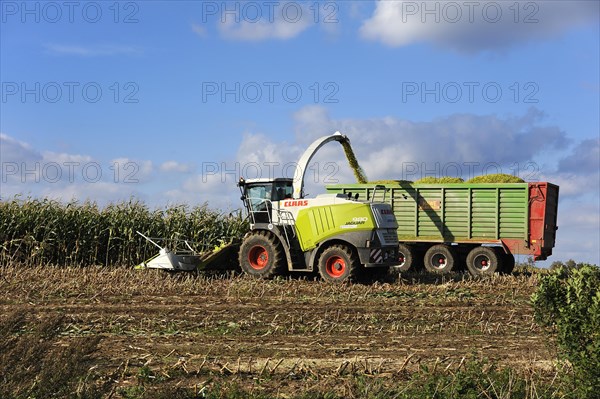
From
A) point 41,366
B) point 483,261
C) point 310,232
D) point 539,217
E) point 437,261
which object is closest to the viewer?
point 41,366

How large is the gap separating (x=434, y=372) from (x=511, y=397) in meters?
0.90

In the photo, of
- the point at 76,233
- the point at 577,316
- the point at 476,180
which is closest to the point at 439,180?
the point at 476,180

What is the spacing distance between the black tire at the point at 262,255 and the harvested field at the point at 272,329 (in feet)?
1.41

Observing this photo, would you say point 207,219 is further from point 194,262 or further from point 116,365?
point 116,365

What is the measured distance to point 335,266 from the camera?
1616cm

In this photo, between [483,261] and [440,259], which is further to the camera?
[440,259]

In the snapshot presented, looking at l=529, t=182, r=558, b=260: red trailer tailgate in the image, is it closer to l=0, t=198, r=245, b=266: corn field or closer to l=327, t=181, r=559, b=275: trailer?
l=327, t=181, r=559, b=275: trailer

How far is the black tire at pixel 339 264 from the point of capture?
15.8m

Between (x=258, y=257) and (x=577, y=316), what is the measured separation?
11057 millimetres

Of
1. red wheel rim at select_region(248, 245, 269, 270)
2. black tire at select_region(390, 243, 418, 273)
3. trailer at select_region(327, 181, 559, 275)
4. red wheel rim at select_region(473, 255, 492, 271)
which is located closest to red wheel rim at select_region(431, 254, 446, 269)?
trailer at select_region(327, 181, 559, 275)

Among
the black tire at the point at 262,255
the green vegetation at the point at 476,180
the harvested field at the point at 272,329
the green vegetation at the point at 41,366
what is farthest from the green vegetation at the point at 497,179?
the green vegetation at the point at 41,366

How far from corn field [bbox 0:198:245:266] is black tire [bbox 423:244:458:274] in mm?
Answer: 6542

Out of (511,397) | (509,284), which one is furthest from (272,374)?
(509,284)

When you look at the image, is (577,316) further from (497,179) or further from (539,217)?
(497,179)
